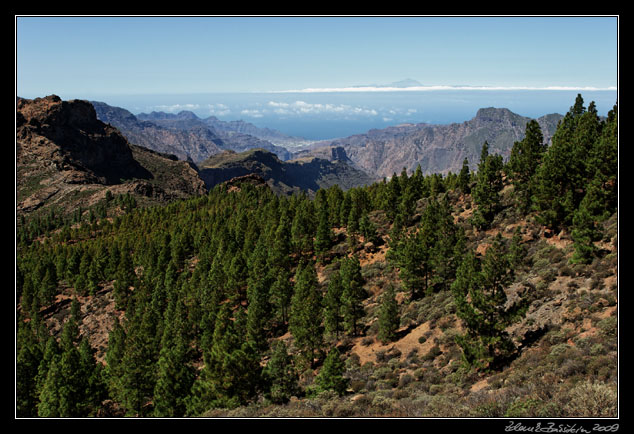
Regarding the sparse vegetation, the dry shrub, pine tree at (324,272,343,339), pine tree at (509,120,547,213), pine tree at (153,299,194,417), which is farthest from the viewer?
pine tree at (509,120,547,213)

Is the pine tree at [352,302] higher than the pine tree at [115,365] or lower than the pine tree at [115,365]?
higher

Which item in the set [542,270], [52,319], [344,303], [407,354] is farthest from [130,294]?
[542,270]

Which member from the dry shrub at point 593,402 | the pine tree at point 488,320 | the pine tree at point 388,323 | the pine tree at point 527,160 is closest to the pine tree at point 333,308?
the pine tree at point 388,323

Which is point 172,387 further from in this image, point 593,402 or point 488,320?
point 593,402

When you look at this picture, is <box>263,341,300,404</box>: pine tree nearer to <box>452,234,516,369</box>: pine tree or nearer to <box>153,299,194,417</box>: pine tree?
<box>153,299,194,417</box>: pine tree

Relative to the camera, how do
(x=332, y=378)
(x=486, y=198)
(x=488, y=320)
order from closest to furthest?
(x=488, y=320) → (x=332, y=378) → (x=486, y=198)

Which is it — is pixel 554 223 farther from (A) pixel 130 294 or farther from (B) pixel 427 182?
(A) pixel 130 294

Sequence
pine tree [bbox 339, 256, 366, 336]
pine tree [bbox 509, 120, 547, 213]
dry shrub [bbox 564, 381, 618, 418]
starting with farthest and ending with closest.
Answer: pine tree [bbox 509, 120, 547, 213] < pine tree [bbox 339, 256, 366, 336] < dry shrub [bbox 564, 381, 618, 418]

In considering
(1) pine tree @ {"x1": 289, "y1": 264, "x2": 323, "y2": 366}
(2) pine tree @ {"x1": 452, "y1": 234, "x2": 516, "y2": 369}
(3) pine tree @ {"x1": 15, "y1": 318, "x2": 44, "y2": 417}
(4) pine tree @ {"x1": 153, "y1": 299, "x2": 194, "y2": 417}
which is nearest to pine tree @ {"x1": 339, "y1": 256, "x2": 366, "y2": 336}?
(1) pine tree @ {"x1": 289, "y1": 264, "x2": 323, "y2": 366}

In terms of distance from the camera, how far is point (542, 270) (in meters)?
39.7

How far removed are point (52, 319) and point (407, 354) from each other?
82.4 m

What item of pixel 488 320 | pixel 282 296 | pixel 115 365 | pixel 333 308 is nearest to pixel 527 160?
pixel 333 308

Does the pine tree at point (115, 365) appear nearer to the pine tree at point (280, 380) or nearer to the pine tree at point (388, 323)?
the pine tree at point (280, 380)

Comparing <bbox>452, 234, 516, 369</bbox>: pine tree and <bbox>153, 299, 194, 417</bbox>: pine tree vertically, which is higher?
<bbox>452, 234, 516, 369</bbox>: pine tree
